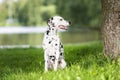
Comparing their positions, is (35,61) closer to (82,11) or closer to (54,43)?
(54,43)

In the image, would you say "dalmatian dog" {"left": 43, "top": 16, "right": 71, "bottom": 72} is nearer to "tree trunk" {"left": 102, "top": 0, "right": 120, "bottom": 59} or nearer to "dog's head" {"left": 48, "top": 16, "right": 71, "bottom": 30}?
"dog's head" {"left": 48, "top": 16, "right": 71, "bottom": 30}

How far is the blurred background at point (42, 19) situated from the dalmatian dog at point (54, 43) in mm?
23212

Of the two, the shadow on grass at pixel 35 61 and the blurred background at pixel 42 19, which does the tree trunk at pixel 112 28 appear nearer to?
the shadow on grass at pixel 35 61

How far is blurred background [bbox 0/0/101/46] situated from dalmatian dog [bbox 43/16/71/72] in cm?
2321

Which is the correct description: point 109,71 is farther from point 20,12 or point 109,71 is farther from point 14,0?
point 14,0

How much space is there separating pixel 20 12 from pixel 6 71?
312 feet

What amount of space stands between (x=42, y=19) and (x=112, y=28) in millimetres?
84452

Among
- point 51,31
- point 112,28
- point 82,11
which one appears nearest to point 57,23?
point 51,31

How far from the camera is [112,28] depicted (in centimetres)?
1166

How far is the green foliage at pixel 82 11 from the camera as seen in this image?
49.5m

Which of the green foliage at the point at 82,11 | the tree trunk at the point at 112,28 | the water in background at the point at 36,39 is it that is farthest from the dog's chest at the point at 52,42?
the green foliage at the point at 82,11

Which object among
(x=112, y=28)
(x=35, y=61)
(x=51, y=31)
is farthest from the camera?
(x=35, y=61)

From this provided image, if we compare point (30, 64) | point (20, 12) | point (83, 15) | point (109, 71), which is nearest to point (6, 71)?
point (30, 64)

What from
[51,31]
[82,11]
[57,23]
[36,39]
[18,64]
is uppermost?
[57,23]
